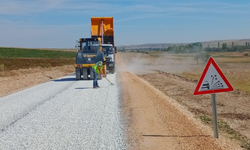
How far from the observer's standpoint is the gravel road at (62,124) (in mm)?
7793

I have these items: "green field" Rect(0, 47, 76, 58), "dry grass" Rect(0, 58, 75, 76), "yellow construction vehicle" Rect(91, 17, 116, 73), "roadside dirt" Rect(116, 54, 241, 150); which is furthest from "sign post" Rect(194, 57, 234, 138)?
"green field" Rect(0, 47, 76, 58)

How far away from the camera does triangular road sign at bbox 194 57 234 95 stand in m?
7.48

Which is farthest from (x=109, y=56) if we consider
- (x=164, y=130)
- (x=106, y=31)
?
(x=164, y=130)

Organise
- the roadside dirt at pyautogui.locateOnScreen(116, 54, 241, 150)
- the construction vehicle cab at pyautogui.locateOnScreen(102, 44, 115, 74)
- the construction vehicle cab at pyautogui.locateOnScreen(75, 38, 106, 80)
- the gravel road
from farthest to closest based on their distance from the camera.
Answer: the construction vehicle cab at pyautogui.locateOnScreen(102, 44, 115, 74) < the construction vehicle cab at pyautogui.locateOnScreen(75, 38, 106, 80) < the gravel road < the roadside dirt at pyautogui.locateOnScreen(116, 54, 241, 150)

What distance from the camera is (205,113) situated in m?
12.8

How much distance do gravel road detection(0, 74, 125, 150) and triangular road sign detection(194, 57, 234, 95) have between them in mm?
2166

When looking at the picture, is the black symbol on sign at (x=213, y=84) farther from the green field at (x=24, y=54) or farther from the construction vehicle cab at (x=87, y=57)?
the green field at (x=24, y=54)

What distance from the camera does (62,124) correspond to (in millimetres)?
9805

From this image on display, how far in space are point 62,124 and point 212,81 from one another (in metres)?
4.44

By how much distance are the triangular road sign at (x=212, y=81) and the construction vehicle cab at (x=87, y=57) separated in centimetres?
1788

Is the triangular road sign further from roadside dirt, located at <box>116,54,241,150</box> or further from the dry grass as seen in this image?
the dry grass

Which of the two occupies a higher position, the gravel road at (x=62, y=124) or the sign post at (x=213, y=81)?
the sign post at (x=213, y=81)

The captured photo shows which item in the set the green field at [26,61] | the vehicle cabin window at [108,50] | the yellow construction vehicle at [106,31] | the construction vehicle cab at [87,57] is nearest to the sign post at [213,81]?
the construction vehicle cab at [87,57]

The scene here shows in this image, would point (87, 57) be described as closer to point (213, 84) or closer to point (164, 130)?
point (164, 130)
